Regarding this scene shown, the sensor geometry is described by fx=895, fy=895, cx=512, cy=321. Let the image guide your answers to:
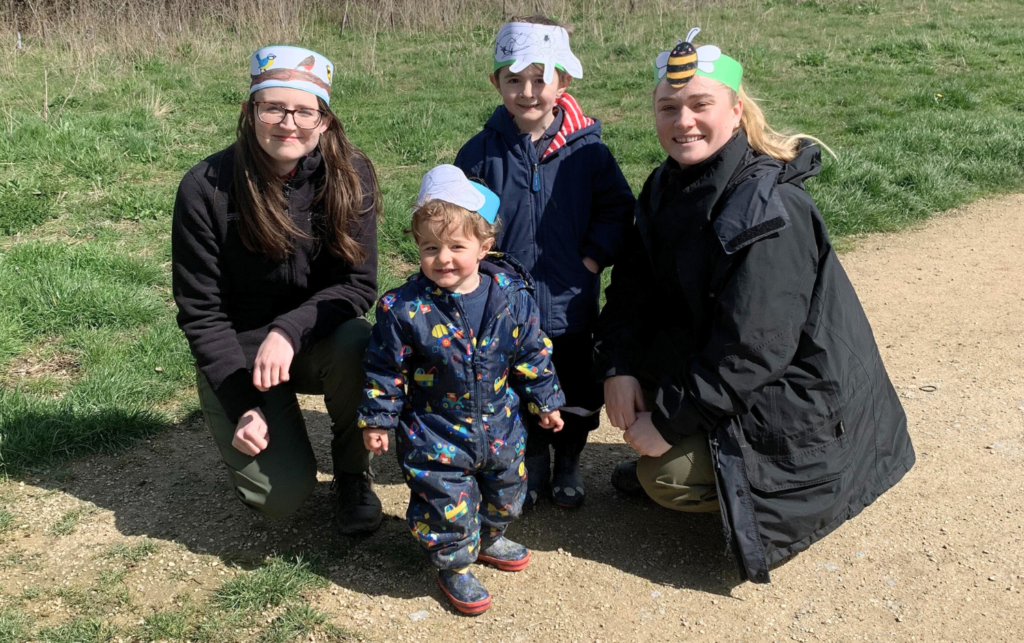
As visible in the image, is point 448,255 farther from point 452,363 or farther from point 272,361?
point 272,361

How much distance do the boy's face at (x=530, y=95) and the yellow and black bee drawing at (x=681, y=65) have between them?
44cm

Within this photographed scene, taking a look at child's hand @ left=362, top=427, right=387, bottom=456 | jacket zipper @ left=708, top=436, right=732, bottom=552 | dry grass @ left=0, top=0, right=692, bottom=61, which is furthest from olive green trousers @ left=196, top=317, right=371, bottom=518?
dry grass @ left=0, top=0, right=692, bottom=61

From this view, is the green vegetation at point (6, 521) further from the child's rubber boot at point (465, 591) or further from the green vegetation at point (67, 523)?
the child's rubber boot at point (465, 591)

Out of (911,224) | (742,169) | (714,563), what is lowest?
(714,563)

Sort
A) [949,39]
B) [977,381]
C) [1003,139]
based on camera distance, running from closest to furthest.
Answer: [977,381] → [1003,139] → [949,39]

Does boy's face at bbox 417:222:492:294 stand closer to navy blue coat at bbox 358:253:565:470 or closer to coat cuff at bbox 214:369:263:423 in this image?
navy blue coat at bbox 358:253:565:470

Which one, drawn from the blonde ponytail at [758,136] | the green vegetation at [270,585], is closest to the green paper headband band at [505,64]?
the blonde ponytail at [758,136]

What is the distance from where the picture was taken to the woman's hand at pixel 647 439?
2.83 m

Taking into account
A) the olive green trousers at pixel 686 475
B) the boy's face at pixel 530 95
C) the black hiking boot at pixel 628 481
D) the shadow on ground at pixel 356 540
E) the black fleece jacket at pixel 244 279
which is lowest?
the shadow on ground at pixel 356 540

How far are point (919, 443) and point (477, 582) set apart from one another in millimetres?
1974

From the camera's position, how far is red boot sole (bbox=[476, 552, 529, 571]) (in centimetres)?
296

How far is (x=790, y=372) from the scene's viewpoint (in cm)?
275

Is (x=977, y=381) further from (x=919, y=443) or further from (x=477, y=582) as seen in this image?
(x=477, y=582)

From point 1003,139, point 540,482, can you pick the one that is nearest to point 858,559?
point 540,482
